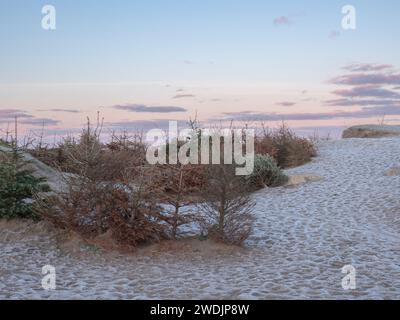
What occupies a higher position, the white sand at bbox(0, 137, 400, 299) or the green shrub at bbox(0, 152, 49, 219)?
the green shrub at bbox(0, 152, 49, 219)

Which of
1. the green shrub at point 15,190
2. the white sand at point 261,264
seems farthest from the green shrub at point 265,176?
the green shrub at point 15,190

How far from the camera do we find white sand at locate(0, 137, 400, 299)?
297 inches

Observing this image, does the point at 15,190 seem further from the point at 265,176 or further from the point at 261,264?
the point at 265,176

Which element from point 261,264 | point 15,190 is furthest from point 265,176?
point 15,190

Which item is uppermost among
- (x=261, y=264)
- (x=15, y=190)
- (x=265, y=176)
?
(x=15, y=190)

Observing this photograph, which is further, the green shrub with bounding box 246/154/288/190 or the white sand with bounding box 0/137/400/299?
the green shrub with bounding box 246/154/288/190

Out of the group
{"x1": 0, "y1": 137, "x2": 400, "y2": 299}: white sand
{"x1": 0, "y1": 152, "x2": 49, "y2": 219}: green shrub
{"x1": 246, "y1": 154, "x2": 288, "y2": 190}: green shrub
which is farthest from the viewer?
{"x1": 246, "y1": 154, "x2": 288, "y2": 190}: green shrub

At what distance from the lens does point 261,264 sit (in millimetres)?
8898

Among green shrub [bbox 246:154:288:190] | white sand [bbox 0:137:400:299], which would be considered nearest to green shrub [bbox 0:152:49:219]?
white sand [bbox 0:137:400:299]

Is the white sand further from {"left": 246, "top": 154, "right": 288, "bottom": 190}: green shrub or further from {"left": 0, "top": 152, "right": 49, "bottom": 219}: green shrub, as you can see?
{"left": 246, "top": 154, "right": 288, "bottom": 190}: green shrub

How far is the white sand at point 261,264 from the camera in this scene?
7.55 metres

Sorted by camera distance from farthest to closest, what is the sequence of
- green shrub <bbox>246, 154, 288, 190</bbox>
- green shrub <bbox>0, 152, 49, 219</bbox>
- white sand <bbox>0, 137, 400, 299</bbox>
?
green shrub <bbox>246, 154, 288, 190</bbox> < green shrub <bbox>0, 152, 49, 219</bbox> < white sand <bbox>0, 137, 400, 299</bbox>

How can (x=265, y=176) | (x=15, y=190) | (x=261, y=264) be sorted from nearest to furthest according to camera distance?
(x=261, y=264) < (x=15, y=190) < (x=265, y=176)
